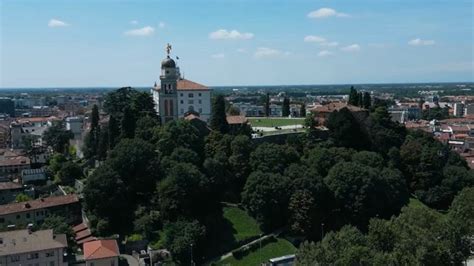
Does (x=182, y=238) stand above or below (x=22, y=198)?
below

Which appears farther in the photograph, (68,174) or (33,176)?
(33,176)

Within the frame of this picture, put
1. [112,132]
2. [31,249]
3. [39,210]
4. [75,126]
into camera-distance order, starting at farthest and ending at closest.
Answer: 1. [75,126]
2. [112,132]
3. [39,210]
4. [31,249]

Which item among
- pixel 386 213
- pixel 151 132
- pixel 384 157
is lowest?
pixel 386 213

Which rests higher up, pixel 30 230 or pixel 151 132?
pixel 151 132

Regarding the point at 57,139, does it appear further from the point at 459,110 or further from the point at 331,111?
the point at 459,110

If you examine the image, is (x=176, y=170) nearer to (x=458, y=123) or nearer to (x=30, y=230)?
(x=30, y=230)

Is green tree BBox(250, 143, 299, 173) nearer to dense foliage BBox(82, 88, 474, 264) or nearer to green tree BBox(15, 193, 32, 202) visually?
dense foliage BBox(82, 88, 474, 264)

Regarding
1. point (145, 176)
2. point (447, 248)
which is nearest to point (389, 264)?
point (447, 248)

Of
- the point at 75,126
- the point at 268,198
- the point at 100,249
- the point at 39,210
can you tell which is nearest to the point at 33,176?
the point at 39,210
